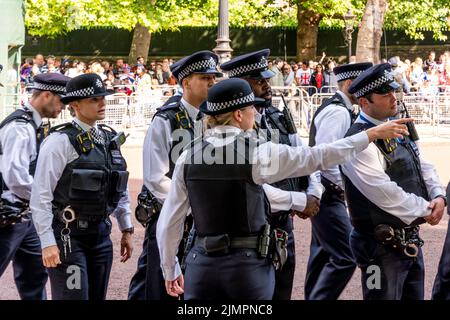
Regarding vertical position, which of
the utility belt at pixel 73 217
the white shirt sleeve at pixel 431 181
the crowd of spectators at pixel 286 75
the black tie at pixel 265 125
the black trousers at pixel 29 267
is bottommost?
the black trousers at pixel 29 267

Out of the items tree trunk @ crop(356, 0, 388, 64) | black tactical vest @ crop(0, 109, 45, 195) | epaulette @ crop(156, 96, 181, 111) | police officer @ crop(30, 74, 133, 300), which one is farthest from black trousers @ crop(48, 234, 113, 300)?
tree trunk @ crop(356, 0, 388, 64)

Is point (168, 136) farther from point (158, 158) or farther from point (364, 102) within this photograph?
point (364, 102)

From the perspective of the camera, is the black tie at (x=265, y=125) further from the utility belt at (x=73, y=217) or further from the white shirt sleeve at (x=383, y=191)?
the utility belt at (x=73, y=217)

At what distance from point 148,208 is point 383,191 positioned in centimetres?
180

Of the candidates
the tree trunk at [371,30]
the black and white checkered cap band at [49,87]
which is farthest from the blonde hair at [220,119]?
the tree trunk at [371,30]

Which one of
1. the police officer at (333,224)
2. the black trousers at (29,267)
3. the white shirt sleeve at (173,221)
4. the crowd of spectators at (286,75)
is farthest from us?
the crowd of spectators at (286,75)

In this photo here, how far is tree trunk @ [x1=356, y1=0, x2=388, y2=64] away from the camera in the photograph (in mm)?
27391

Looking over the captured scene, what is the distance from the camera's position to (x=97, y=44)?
47.7 metres

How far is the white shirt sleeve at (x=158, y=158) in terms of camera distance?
6.79 metres

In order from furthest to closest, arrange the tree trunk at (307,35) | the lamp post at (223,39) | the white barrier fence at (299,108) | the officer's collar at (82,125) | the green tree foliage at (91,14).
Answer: the tree trunk at (307,35) → the green tree foliage at (91,14) → the lamp post at (223,39) → the white barrier fence at (299,108) → the officer's collar at (82,125)

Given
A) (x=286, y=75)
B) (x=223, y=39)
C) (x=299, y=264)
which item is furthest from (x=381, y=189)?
(x=286, y=75)

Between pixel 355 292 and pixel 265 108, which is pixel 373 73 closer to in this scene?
pixel 265 108

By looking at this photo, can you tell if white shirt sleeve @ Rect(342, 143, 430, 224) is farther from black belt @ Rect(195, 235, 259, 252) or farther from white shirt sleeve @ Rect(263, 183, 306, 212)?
black belt @ Rect(195, 235, 259, 252)
